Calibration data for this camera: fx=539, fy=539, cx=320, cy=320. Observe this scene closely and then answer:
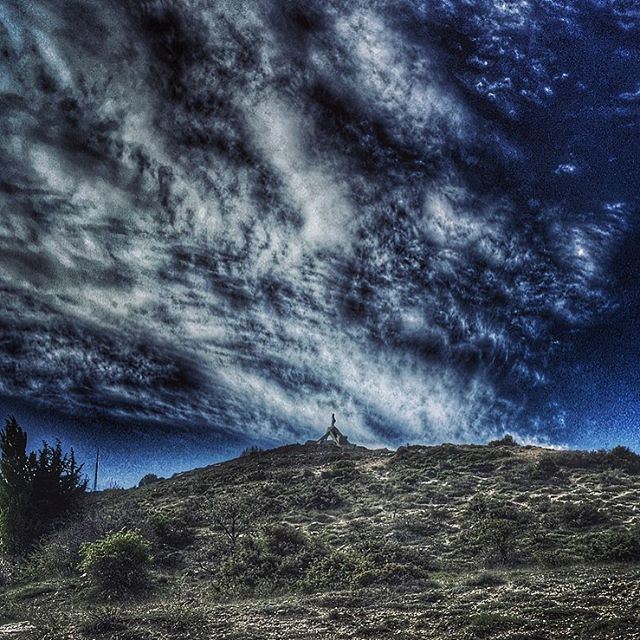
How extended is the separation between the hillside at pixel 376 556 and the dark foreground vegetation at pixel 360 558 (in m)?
0.10

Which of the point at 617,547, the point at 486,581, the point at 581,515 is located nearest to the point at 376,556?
the point at 486,581

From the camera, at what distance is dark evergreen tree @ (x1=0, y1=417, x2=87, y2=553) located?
34.9 metres

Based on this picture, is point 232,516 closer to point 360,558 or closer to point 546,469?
point 360,558

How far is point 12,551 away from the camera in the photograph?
34062 millimetres

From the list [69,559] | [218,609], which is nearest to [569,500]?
[218,609]

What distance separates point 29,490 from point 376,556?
2470 centimetres

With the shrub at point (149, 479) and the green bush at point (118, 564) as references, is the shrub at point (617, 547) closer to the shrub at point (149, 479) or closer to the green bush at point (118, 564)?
the green bush at point (118, 564)

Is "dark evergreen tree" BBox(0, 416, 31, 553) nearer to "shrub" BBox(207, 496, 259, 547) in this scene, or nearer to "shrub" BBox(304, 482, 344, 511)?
"shrub" BBox(207, 496, 259, 547)

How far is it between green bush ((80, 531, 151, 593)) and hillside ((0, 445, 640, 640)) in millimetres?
692

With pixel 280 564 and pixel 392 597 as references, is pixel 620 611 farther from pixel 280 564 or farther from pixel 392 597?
pixel 280 564

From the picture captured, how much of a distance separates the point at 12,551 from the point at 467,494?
2974 cm

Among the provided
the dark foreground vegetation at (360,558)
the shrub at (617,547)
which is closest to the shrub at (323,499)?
the dark foreground vegetation at (360,558)

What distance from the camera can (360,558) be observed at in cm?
2583

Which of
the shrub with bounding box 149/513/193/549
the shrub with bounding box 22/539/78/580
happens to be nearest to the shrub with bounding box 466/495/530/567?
the shrub with bounding box 149/513/193/549
